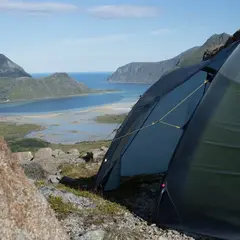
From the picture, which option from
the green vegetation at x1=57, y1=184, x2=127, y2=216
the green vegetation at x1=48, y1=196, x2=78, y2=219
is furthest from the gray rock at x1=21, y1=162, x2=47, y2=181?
the green vegetation at x1=48, y1=196, x2=78, y2=219

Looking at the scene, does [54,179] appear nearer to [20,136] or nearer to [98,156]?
[98,156]

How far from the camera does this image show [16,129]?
162m

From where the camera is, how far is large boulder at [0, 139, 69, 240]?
732cm

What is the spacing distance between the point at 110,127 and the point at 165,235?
141 meters

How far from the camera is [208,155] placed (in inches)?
382

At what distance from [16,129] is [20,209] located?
159m

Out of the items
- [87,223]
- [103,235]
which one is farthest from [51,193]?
[103,235]

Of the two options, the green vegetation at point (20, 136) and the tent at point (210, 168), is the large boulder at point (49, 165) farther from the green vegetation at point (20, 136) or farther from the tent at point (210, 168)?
the green vegetation at point (20, 136)

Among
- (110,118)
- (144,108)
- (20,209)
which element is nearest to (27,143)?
(110,118)

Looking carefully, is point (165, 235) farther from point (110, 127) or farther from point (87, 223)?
point (110, 127)

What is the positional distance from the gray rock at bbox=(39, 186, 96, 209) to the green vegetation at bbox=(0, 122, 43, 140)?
137 metres

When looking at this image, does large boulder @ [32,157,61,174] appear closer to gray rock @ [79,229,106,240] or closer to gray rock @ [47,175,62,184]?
gray rock @ [47,175,62,184]

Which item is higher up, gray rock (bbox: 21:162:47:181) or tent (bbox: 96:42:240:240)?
tent (bbox: 96:42:240:240)

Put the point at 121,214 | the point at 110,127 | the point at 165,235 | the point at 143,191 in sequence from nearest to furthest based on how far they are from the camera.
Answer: the point at 165,235, the point at 121,214, the point at 143,191, the point at 110,127
